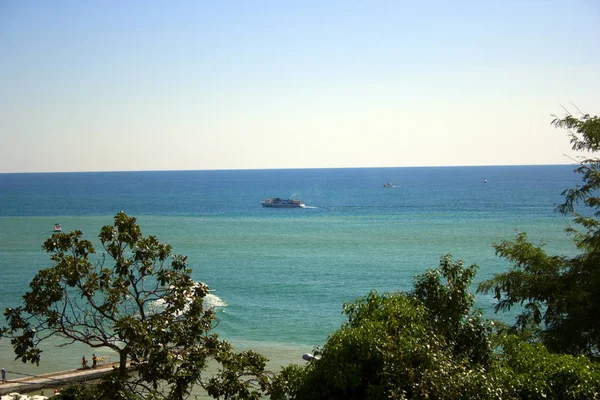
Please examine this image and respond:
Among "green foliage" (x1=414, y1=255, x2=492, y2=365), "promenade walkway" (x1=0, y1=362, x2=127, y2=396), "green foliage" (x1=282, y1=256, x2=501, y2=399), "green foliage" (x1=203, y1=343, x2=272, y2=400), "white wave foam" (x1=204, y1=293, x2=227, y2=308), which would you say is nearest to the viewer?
"green foliage" (x1=282, y1=256, x2=501, y2=399)

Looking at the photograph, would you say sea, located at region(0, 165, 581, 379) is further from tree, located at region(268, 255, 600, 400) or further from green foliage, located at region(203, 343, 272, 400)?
green foliage, located at region(203, 343, 272, 400)

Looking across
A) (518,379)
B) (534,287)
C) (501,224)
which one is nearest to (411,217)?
(501,224)

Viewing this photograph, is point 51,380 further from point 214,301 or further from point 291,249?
point 291,249

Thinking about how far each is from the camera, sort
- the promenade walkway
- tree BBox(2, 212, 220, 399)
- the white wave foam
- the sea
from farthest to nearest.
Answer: the white wave foam
the sea
the promenade walkway
tree BBox(2, 212, 220, 399)

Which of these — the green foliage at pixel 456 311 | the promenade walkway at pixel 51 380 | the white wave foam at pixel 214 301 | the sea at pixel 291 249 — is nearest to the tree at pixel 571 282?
the green foliage at pixel 456 311

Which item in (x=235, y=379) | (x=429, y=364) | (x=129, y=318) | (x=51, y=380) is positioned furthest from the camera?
(x=51, y=380)

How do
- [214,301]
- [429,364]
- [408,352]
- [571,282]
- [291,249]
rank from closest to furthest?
[429,364], [408,352], [571,282], [214,301], [291,249]

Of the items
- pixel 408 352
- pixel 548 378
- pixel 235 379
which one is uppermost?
pixel 408 352

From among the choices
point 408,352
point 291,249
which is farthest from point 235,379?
point 291,249

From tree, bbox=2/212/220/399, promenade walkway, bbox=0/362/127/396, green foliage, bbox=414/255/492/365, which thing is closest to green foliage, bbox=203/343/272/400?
tree, bbox=2/212/220/399

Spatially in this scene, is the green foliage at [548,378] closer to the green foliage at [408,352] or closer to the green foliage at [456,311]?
the green foliage at [408,352]

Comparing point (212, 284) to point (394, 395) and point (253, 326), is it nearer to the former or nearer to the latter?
point (253, 326)

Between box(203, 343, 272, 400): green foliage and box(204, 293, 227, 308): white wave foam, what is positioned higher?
box(203, 343, 272, 400): green foliage

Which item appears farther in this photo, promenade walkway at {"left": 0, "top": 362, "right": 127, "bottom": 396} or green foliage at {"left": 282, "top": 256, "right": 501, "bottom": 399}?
promenade walkway at {"left": 0, "top": 362, "right": 127, "bottom": 396}
